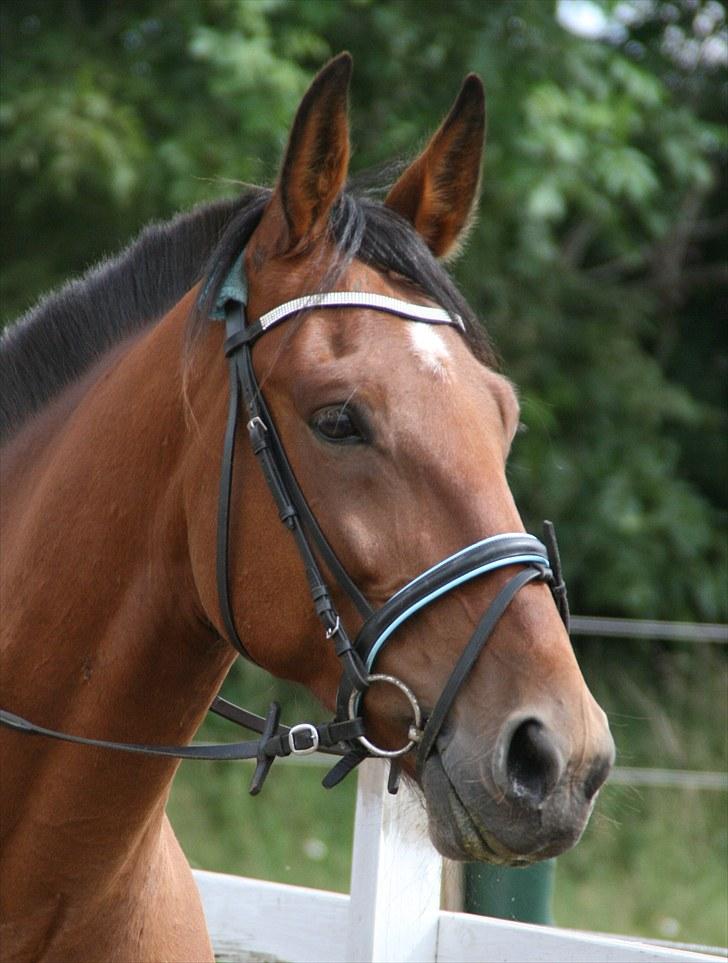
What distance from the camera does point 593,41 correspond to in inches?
264

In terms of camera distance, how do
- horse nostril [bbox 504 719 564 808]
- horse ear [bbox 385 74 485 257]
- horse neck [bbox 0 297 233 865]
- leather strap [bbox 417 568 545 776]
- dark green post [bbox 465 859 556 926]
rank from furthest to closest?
dark green post [bbox 465 859 556 926] < horse ear [bbox 385 74 485 257] < horse neck [bbox 0 297 233 865] < leather strap [bbox 417 568 545 776] < horse nostril [bbox 504 719 564 808]

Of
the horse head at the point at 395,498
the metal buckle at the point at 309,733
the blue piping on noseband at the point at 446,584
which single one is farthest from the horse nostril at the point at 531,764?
the metal buckle at the point at 309,733

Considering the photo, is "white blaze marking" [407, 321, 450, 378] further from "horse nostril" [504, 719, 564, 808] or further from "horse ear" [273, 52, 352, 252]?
"horse nostril" [504, 719, 564, 808]

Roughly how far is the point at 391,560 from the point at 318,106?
78cm

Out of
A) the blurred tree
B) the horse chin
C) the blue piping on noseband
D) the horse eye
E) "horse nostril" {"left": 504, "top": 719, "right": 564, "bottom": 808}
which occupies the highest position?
the horse eye

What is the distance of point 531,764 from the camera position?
1729 mm

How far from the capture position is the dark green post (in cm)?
299

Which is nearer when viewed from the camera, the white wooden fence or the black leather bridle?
the black leather bridle

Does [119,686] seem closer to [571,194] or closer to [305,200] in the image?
[305,200]

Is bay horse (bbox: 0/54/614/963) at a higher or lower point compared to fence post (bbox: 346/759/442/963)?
higher

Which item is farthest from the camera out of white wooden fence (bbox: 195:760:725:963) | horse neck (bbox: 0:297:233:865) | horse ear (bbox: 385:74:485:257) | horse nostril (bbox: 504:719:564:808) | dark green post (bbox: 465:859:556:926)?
dark green post (bbox: 465:859:556:926)

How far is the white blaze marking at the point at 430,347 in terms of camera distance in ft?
6.46

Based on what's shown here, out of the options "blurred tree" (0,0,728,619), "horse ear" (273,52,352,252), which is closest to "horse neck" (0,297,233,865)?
"horse ear" (273,52,352,252)

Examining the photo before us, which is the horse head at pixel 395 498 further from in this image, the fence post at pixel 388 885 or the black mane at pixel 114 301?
the fence post at pixel 388 885
